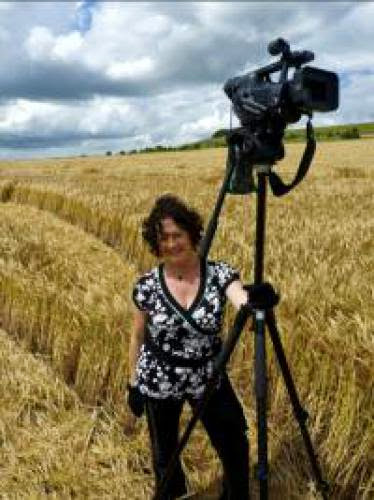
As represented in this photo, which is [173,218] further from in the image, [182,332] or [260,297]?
[260,297]

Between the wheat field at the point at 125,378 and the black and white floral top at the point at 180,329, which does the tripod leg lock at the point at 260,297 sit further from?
the wheat field at the point at 125,378

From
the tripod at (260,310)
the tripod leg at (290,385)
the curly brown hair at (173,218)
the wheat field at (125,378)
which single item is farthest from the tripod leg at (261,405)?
the wheat field at (125,378)

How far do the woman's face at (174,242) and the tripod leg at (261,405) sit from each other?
73 centimetres

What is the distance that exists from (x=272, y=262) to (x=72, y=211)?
10.3 metres

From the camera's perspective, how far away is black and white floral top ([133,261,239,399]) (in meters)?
3.81

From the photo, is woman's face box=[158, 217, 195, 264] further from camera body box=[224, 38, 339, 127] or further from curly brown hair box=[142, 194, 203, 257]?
camera body box=[224, 38, 339, 127]

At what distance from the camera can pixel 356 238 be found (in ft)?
29.9

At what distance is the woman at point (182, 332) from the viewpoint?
382 centimetres

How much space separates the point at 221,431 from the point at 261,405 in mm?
872

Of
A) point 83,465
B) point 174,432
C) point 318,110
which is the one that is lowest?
point 83,465

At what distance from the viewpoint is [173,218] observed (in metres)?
3.81

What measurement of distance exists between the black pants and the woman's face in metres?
0.64

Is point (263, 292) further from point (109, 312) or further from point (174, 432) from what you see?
point (109, 312)

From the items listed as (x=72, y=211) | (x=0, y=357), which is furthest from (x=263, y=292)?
(x=72, y=211)
